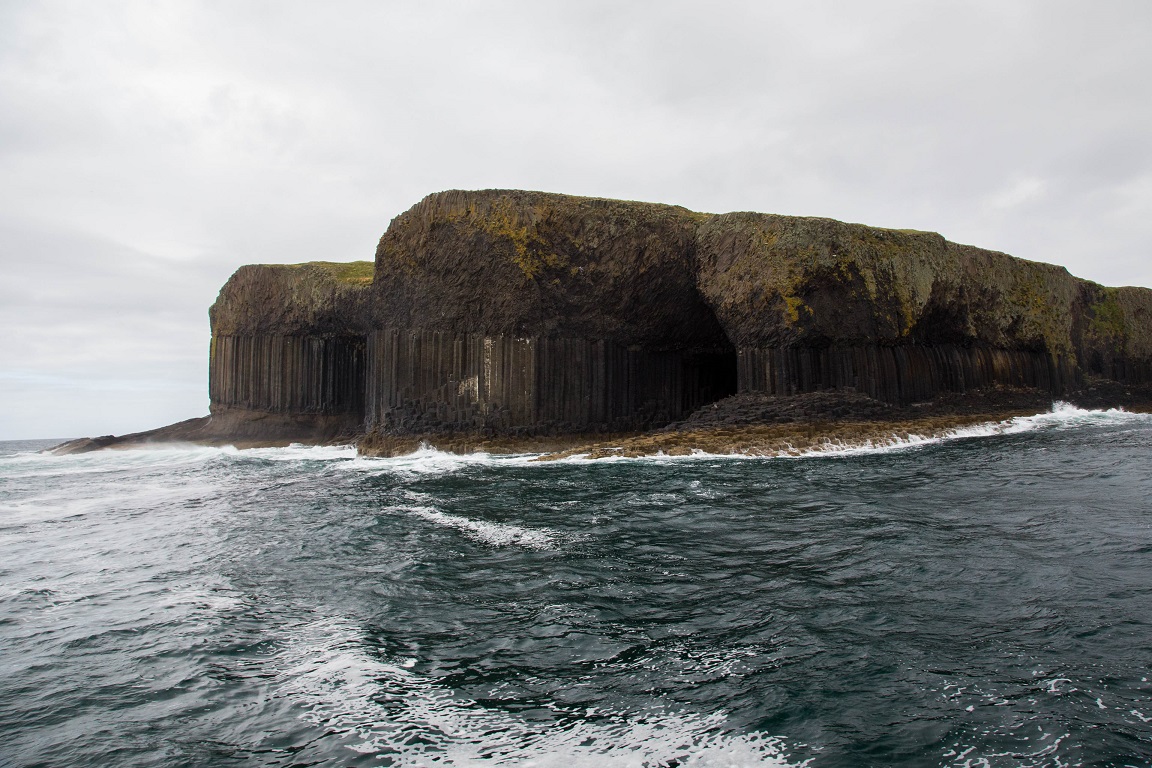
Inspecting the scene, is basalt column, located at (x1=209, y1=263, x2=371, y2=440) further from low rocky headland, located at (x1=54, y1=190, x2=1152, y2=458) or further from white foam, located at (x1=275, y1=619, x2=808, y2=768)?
white foam, located at (x1=275, y1=619, x2=808, y2=768)

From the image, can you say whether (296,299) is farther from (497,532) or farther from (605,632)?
(605,632)

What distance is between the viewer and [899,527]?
28.5 ft

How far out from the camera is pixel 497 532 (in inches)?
373

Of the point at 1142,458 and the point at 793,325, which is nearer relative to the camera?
the point at 1142,458

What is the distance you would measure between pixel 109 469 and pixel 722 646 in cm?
2349

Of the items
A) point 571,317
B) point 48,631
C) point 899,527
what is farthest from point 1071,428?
point 48,631

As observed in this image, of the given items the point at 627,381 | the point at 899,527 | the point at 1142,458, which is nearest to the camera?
the point at 899,527

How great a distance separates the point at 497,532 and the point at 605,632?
162 inches

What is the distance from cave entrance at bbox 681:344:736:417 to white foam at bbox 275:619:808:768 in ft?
74.1

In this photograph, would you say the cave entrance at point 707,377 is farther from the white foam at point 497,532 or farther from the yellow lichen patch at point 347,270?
the white foam at point 497,532

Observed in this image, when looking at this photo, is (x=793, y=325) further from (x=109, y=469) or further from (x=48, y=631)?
(x=109, y=469)

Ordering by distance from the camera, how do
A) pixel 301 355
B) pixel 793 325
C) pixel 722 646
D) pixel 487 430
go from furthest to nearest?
pixel 301 355 < pixel 487 430 < pixel 793 325 < pixel 722 646

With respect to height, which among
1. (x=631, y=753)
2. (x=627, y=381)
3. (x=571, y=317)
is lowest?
(x=631, y=753)

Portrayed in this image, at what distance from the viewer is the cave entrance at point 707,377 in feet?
88.7
